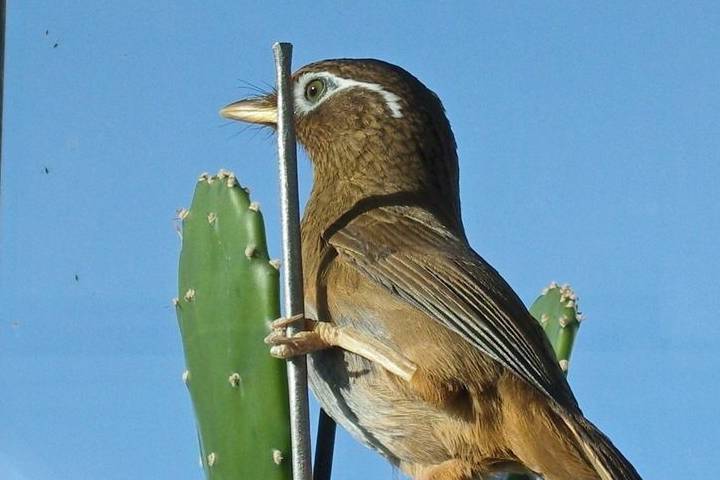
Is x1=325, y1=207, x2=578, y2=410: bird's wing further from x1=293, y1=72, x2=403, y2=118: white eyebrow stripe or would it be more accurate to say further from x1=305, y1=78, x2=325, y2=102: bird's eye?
x1=305, y1=78, x2=325, y2=102: bird's eye

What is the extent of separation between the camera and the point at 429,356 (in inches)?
113

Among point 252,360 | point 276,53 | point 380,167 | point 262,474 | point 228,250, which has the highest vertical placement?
point 380,167

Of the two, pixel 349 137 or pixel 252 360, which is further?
pixel 349 137

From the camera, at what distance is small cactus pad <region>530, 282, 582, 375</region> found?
3332 millimetres

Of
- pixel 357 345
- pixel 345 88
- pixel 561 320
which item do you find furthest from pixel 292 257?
pixel 345 88

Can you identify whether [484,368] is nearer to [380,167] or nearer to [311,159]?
[380,167]

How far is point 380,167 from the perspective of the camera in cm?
362

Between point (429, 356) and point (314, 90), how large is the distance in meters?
1.33

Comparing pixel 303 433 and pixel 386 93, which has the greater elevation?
pixel 386 93

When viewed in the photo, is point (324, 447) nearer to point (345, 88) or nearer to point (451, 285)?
point (451, 285)

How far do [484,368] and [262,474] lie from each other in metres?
0.72

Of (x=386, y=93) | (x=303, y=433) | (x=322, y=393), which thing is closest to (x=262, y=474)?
(x=303, y=433)

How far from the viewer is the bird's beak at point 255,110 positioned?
141 inches

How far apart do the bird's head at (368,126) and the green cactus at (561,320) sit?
0.53 metres
